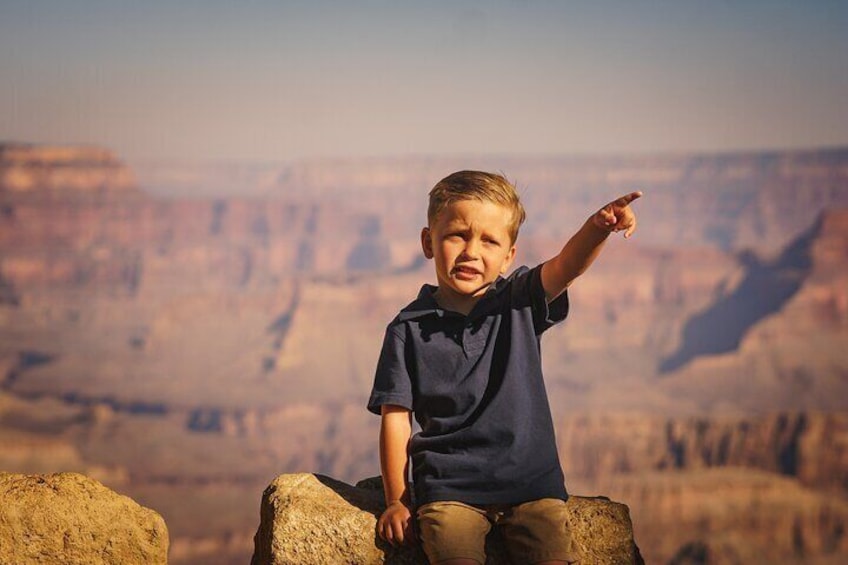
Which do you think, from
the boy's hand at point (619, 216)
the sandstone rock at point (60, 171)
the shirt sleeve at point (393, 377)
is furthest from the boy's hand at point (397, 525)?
the sandstone rock at point (60, 171)

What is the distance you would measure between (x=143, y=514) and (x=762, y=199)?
135906 millimetres

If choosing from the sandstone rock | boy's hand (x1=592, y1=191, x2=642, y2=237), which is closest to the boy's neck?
boy's hand (x1=592, y1=191, x2=642, y2=237)

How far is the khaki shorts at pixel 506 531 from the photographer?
144 inches

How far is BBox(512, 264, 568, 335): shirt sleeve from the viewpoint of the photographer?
3.79 metres

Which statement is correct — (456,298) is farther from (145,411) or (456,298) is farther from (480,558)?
(145,411)

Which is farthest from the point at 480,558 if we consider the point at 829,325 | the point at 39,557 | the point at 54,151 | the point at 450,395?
the point at 54,151

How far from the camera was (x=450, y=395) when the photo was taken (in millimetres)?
3791

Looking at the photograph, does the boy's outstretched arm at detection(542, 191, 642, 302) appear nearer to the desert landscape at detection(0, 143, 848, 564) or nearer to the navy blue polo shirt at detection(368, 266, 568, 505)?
the navy blue polo shirt at detection(368, 266, 568, 505)

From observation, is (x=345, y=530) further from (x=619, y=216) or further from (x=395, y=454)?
(x=619, y=216)

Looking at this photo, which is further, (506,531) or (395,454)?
(395,454)

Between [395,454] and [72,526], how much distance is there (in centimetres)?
116

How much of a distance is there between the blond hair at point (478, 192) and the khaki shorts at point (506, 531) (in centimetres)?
88

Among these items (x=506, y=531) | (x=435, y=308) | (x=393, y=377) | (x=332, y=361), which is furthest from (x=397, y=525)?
(x=332, y=361)

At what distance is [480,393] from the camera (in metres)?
3.78
